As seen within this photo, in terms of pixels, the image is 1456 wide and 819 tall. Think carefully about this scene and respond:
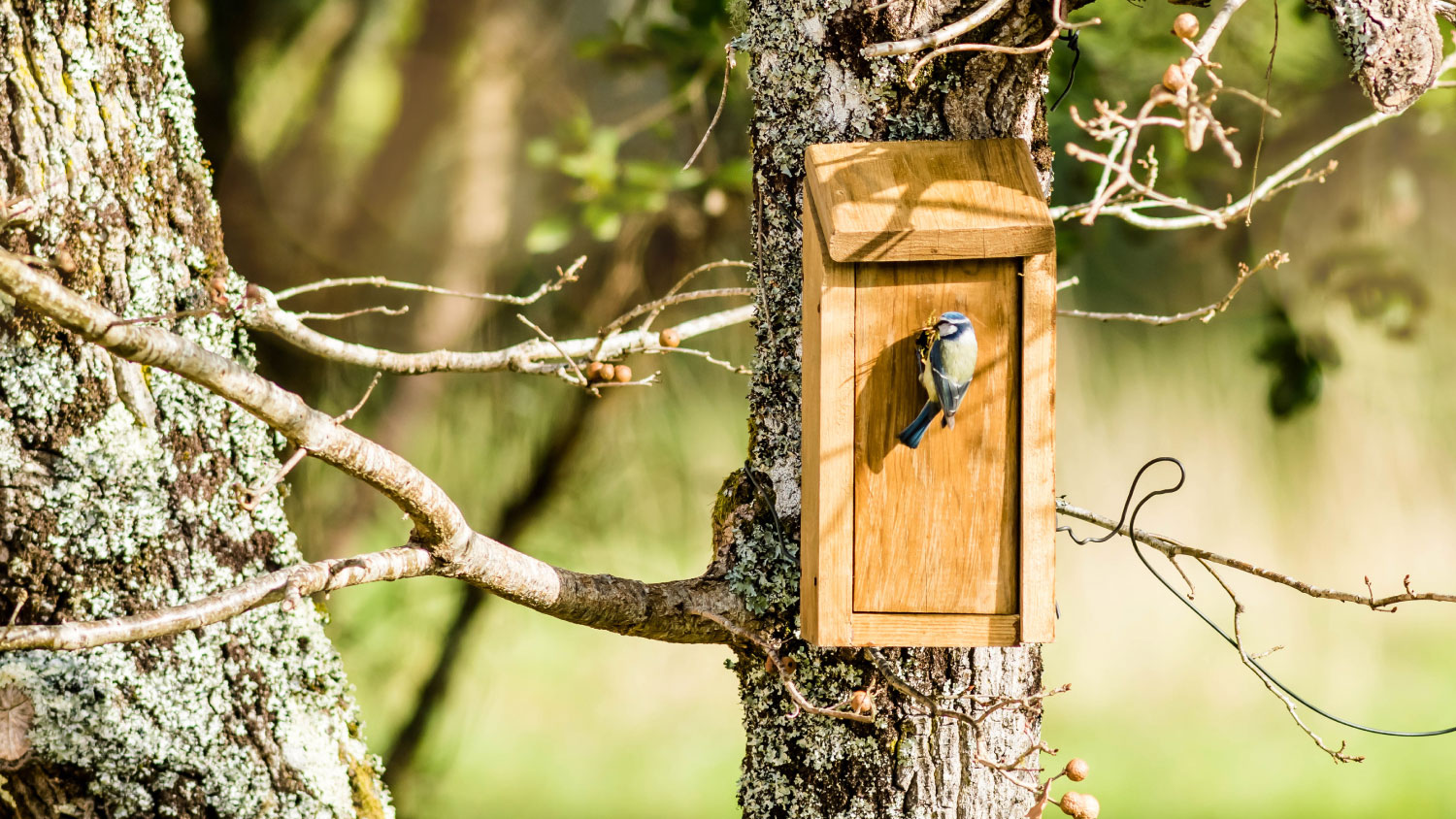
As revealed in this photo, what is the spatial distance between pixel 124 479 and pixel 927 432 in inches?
36.8

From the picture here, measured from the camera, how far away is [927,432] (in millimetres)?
1028

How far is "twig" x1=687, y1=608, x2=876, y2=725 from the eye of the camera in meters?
0.97

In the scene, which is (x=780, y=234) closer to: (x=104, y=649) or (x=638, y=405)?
(x=104, y=649)

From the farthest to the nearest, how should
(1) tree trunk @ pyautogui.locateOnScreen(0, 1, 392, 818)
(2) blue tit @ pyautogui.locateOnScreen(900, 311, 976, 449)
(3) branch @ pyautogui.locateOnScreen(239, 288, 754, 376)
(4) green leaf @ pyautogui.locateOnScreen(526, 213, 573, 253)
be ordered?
(4) green leaf @ pyautogui.locateOnScreen(526, 213, 573, 253) < (3) branch @ pyautogui.locateOnScreen(239, 288, 754, 376) < (1) tree trunk @ pyautogui.locateOnScreen(0, 1, 392, 818) < (2) blue tit @ pyautogui.locateOnScreen(900, 311, 976, 449)

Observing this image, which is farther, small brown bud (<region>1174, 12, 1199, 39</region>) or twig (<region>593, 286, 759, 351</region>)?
twig (<region>593, 286, 759, 351</region>)

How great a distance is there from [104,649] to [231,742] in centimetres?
19

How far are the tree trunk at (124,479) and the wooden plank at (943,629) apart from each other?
0.73 m

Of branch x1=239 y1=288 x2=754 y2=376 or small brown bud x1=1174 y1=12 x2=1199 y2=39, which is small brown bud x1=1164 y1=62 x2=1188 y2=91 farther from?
branch x1=239 y1=288 x2=754 y2=376

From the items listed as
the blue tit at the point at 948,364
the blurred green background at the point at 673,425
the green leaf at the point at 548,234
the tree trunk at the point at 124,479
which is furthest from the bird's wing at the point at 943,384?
the blurred green background at the point at 673,425

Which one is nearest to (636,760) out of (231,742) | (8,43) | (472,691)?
(472,691)

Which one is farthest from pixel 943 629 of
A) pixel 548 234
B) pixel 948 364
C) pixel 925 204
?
pixel 548 234

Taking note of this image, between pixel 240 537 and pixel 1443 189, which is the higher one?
pixel 1443 189

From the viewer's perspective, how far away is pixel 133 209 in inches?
48.5

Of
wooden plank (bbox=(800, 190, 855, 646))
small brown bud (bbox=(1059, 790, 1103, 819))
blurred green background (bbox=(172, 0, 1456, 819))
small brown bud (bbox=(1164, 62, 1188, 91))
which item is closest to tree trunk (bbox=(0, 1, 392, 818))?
wooden plank (bbox=(800, 190, 855, 646))
